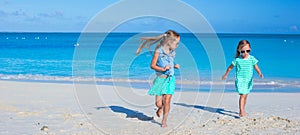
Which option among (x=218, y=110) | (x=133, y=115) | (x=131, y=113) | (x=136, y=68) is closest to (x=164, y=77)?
(x=133, y=115)

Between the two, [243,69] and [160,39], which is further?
[243,69]

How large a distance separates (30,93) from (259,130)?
6.43 metres

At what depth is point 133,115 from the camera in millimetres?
7859

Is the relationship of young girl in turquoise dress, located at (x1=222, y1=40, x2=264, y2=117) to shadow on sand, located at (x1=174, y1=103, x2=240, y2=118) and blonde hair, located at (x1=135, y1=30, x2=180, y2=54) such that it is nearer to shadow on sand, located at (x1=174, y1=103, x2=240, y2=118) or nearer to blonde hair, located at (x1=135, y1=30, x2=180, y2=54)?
shadow on sand, located at (x1=174, y1=103, x2=240, y2=118)

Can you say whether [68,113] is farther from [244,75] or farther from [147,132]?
[244,75]

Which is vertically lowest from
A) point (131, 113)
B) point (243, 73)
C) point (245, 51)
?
point (131, 113)

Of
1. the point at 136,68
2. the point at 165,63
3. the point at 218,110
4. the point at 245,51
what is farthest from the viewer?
the point at 136,68

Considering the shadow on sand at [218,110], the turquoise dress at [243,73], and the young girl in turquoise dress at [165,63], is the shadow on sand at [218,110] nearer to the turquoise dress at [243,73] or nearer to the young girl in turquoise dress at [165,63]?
the turquoise dress at [243,73]

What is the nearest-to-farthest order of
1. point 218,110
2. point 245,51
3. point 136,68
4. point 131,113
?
point 245,51 < point 131,113 < point 218,110 < point 136,68

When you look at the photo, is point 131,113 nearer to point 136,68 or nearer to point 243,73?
point 243,73

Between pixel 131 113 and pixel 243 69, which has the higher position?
pixel 243 69

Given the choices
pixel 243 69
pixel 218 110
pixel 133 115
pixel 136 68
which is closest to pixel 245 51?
pixel 243 69

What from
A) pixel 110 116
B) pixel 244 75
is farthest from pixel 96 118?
pixel 244 75

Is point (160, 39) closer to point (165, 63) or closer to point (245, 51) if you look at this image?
point (165, 63)
